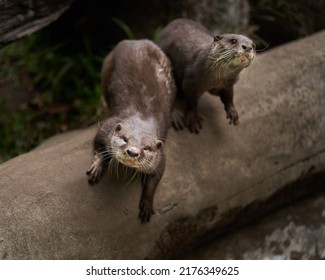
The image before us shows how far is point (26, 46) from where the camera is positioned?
513 cm

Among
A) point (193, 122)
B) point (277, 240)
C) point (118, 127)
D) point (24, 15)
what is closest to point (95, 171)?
point (118, 127)

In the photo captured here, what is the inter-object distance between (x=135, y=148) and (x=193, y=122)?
78cm

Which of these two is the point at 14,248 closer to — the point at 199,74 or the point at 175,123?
the point at 175,123

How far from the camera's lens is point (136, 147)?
8.66ft

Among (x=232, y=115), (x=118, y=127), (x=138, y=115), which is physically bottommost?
(x=232, y=115)

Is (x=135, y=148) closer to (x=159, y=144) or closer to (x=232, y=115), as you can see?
(x=159, y=144)

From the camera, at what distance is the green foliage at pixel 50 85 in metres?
4.64

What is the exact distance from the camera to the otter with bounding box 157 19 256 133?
290cm

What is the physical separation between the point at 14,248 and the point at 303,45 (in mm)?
2391

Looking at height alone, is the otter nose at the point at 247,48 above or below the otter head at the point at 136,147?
above

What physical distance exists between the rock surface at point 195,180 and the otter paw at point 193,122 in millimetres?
37

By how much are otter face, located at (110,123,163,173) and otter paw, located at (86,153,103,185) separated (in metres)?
0.17

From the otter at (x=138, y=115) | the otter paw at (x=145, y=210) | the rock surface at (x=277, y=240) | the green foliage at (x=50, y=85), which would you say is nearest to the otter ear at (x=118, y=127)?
the otter at (x=138, y=115)

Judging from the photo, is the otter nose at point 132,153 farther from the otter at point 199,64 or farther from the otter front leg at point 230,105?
the otter front leg at point 230,105
